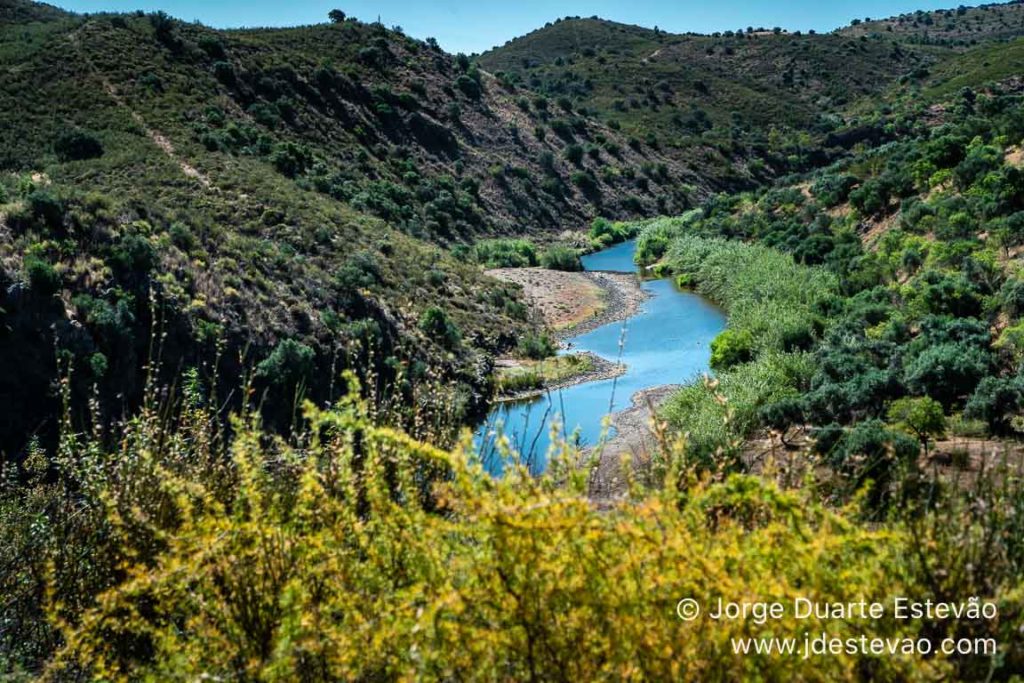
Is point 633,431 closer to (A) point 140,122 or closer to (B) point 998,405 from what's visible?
(B) point 998,405

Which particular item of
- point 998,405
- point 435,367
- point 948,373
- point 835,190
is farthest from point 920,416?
point 835,190

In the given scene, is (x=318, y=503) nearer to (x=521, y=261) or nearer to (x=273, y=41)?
(x=521, y=261)

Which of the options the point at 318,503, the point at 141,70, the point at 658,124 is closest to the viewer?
the point at 318,503

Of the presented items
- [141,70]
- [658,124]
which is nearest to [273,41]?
[141,70]

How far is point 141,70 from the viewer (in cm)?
5141

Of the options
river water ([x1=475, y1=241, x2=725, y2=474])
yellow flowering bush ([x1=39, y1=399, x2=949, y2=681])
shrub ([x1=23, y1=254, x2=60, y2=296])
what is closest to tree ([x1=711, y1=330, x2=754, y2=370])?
river water ([x1=475, y1=241, x2=725, y2=474])

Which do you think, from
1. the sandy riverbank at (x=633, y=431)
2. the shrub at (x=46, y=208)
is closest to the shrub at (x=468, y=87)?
the sandy riverbank at (x=633, y=431)

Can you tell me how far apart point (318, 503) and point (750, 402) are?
700 inches

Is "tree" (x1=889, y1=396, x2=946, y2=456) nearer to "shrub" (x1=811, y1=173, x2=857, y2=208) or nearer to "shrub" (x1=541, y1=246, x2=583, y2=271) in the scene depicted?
"shrub" (x1=811, y1=173, x2=857, y2=208)

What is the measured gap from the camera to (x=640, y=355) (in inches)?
1347

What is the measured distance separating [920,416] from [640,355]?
A: 58.8 ft

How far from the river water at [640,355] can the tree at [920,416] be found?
5.46 metres

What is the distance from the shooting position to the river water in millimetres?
25719

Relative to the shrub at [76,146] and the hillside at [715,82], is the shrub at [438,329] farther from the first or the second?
the hillside at [715,82]
